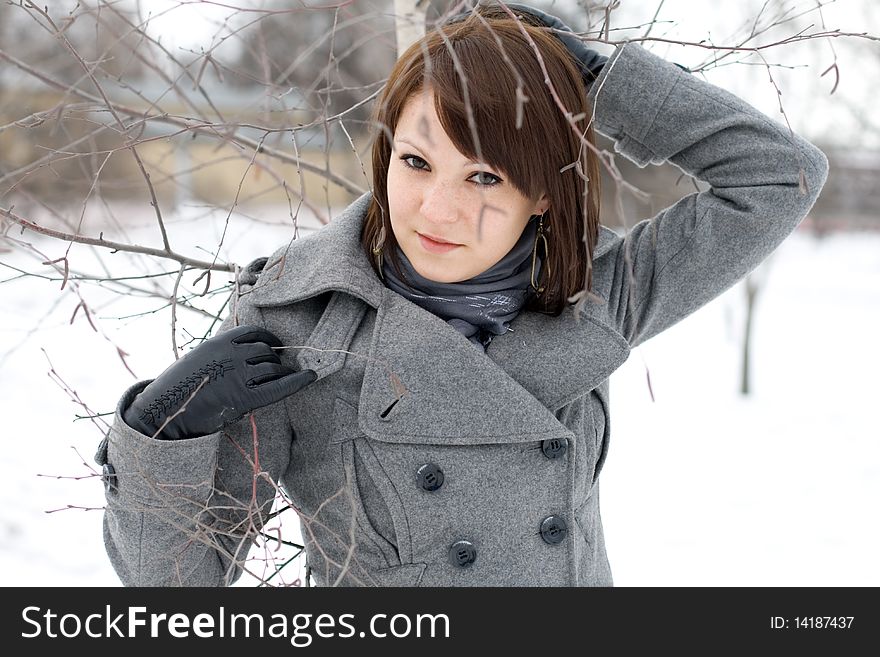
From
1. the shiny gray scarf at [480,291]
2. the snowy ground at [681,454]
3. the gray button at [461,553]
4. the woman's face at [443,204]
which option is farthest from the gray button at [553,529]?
the snowy ground at [681,454]

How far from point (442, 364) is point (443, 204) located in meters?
0.27

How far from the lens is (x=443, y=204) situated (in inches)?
51.3

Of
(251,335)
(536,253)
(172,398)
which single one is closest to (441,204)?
(536,253)

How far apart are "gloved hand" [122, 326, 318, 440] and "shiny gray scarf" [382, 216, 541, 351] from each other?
0.29m

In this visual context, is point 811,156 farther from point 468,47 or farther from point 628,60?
point 468,47

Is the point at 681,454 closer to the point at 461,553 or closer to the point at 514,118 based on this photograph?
the point at 461,553

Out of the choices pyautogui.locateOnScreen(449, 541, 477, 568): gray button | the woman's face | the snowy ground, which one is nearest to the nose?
the woman's face

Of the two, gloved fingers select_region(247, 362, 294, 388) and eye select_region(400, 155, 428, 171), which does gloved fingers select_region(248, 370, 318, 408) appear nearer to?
gloved fingers select_region(247, 362, 294, 388)

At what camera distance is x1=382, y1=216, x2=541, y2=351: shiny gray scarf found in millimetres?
1441

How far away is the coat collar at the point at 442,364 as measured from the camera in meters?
1.37

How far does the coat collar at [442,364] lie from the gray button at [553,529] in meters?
0.17
